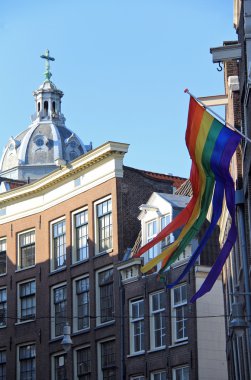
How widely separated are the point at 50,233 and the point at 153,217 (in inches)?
263

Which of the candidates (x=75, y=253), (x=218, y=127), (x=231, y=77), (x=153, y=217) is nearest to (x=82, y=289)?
(x=75, y=253)

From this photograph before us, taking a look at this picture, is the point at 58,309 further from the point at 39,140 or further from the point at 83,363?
the point at 39,140

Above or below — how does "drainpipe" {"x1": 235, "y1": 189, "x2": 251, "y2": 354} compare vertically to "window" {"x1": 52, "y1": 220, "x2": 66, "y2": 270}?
below

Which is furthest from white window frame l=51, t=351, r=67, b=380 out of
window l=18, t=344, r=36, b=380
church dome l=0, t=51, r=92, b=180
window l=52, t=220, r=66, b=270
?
church dome l=0, t=51, r=92, b=180

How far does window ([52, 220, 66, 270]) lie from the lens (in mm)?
45188

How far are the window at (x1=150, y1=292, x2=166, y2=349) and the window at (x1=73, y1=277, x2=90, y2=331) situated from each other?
13.2ft

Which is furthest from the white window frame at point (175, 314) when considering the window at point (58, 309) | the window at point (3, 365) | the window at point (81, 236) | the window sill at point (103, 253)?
the window at point (3, 365)

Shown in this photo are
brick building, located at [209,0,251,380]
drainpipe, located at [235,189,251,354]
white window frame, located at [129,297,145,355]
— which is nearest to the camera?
brick building, located at [209,0,251,380]

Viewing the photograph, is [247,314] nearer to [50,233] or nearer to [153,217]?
[153,217]

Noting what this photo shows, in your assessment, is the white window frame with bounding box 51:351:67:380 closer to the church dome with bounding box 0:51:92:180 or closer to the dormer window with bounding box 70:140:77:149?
the church dome with bounding box 0:51:92:180

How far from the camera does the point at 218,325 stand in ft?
125

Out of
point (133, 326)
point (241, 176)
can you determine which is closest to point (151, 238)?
point (133, 326)

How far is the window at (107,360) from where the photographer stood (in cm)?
4084

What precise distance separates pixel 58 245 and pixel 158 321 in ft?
25.6
